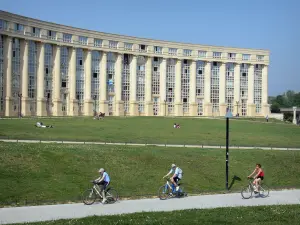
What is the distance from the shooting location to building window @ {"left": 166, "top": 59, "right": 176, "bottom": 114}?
11700 cm

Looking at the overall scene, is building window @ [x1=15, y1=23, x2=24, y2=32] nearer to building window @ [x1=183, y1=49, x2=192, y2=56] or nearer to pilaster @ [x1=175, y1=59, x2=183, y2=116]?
pilaster @ [x1=175, y1=59, x2=183, y2=116]

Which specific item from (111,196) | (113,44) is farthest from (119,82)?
(111,196)

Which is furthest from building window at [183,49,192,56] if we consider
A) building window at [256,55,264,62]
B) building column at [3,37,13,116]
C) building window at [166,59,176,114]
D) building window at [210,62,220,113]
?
building column at [3,37,13,116]

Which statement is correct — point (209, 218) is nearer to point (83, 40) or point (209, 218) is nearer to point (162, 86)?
point (83, 40)

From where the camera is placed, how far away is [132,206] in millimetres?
23094

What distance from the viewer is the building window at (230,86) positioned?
124m

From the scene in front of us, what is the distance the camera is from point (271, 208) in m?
22.1

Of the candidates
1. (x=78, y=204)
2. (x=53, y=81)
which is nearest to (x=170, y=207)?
(x=78, y=204)

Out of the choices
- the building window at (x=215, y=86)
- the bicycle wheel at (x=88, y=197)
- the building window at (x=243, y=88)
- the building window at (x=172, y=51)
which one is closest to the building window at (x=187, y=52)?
the building window at (x=172, y=51)

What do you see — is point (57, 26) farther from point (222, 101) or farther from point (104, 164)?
point (104, 164)

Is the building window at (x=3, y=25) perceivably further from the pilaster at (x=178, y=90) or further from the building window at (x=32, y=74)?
the pilaster at (x=178, y=90)

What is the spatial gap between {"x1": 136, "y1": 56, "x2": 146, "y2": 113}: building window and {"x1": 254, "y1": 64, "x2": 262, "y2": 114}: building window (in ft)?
117

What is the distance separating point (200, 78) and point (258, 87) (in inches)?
758

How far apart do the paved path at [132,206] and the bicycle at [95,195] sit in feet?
1.14
